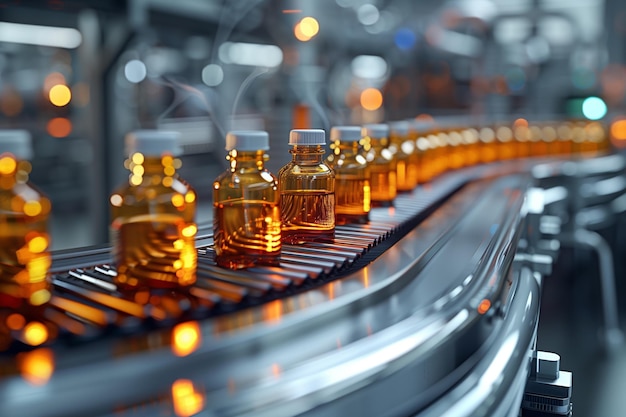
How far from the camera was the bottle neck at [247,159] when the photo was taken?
91 cm

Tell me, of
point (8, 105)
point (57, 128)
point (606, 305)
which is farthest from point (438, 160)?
point (57, 128)

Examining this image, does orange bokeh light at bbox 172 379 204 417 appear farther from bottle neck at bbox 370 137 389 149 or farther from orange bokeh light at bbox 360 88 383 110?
orange bokeh light at bbox 360 88 383 110

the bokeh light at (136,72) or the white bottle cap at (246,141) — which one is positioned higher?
the bokeh light at (136,72)

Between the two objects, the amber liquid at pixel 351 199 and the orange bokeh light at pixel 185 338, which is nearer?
the orange bokeh light at pixel 185 338

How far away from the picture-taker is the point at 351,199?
127 centimetres

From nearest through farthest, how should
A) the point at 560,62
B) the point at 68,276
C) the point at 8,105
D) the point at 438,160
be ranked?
the point at 68,276, the point at 438,160, the point at 8,105, the point at 560,62

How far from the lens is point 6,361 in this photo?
0.57 metres

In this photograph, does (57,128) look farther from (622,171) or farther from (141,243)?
(141,243)

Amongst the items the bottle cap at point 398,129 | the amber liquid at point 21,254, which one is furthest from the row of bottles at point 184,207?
the bottle cap at point 398,129

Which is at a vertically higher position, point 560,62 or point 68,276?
point 560,62

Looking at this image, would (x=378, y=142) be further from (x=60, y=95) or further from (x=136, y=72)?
(x=60, y=95)

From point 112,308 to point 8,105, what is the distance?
4921mm

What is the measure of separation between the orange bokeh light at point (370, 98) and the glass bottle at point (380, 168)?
223 inches

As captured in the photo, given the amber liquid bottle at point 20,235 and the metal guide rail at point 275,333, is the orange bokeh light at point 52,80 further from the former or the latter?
the amber liquid bottle at point 20,235
